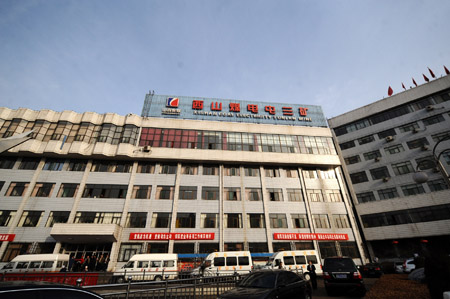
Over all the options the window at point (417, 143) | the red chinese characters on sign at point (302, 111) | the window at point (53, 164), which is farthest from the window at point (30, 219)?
the window at point (417, 143)

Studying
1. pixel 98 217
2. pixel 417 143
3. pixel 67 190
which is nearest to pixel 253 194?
pixel 98 217

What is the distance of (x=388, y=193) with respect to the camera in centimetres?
3291

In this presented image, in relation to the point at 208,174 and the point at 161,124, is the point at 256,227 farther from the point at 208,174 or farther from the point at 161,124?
the point at 161,124

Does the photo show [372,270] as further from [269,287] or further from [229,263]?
[269,287]

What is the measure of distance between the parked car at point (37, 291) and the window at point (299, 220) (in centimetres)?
2902

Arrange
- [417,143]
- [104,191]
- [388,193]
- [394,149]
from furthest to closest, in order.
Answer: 1. [394,149]
2. [417,143]
3. [388,193]
4. [104,191]

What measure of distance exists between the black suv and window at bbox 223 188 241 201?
1849 cm

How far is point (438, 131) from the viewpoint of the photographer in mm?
32219

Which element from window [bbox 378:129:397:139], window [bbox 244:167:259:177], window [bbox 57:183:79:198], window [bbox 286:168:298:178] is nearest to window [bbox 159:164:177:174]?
window [bbox 244:167:259:177]

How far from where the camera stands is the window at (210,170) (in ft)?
102

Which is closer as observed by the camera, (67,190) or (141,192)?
(67,190)

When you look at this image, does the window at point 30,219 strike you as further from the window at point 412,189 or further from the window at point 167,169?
the window at point 412,189

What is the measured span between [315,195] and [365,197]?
33.7 ft

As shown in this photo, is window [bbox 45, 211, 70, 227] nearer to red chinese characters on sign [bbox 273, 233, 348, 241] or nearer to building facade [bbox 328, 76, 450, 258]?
red chinese characters on sign [bbox 273, 233, 348, 241]
